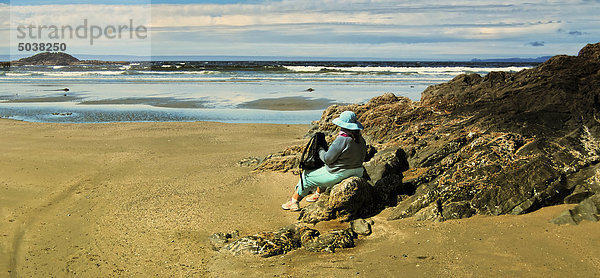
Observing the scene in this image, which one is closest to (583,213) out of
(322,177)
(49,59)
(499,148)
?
(499,148)

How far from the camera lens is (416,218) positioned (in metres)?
5.16

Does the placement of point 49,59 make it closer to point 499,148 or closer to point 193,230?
point 193,230

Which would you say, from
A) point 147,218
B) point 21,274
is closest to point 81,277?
point 21,274

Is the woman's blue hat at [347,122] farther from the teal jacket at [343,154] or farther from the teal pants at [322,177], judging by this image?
the teal pants at [322,177]

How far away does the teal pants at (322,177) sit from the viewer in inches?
222

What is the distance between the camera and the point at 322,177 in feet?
18.8

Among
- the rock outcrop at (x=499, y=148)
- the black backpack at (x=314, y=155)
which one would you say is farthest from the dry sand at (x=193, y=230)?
the black backpack at (x=314, y=155)

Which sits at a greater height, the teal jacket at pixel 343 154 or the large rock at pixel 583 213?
the teal jacket at pixel 343 154

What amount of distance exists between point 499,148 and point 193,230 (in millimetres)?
3800

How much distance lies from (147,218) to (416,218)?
3.41 m

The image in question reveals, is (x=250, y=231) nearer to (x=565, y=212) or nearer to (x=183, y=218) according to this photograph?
(x=183, y=218)

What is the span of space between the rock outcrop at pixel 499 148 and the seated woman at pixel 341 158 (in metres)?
0.42

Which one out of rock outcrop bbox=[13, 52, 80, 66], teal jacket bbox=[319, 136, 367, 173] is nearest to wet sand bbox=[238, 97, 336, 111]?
teal jacket bbox=[319, 136, 367, 173]

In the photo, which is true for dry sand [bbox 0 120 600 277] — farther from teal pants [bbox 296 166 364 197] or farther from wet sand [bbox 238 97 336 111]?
wet sand [bbox 238 97 336 111]
